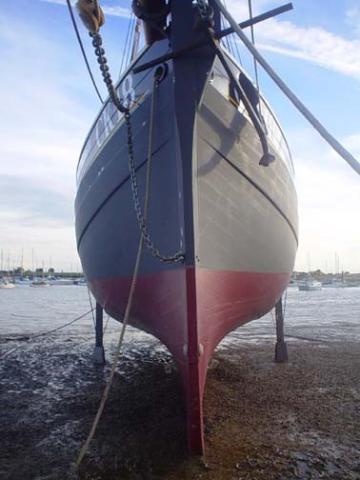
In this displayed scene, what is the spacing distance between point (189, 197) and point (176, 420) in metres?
2.36

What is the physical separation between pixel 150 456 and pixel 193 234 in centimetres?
195

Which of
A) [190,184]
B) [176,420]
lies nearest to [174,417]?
[176,420]

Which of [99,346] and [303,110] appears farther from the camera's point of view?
[99,346]

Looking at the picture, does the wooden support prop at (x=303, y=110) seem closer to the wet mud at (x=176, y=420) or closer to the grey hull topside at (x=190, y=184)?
the grey hull topside at (x=190, y=184)

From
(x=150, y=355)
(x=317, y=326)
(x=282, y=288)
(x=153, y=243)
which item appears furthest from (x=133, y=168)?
(x=317, y=326)

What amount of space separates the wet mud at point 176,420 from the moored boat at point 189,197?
0.43 m

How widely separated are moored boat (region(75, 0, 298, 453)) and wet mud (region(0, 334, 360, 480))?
43cm

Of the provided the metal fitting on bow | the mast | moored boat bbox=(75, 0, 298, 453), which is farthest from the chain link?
the mast

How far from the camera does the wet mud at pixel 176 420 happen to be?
11.3 ft

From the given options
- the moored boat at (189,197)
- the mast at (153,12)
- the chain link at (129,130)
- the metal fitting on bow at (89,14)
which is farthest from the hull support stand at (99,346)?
the metal fitting on bow at (89,14)

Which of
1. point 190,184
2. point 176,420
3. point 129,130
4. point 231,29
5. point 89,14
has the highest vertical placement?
point 231,29

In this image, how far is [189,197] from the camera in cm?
402

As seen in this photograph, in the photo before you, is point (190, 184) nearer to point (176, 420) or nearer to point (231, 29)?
point (231, 29)

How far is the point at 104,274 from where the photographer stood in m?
6.00
